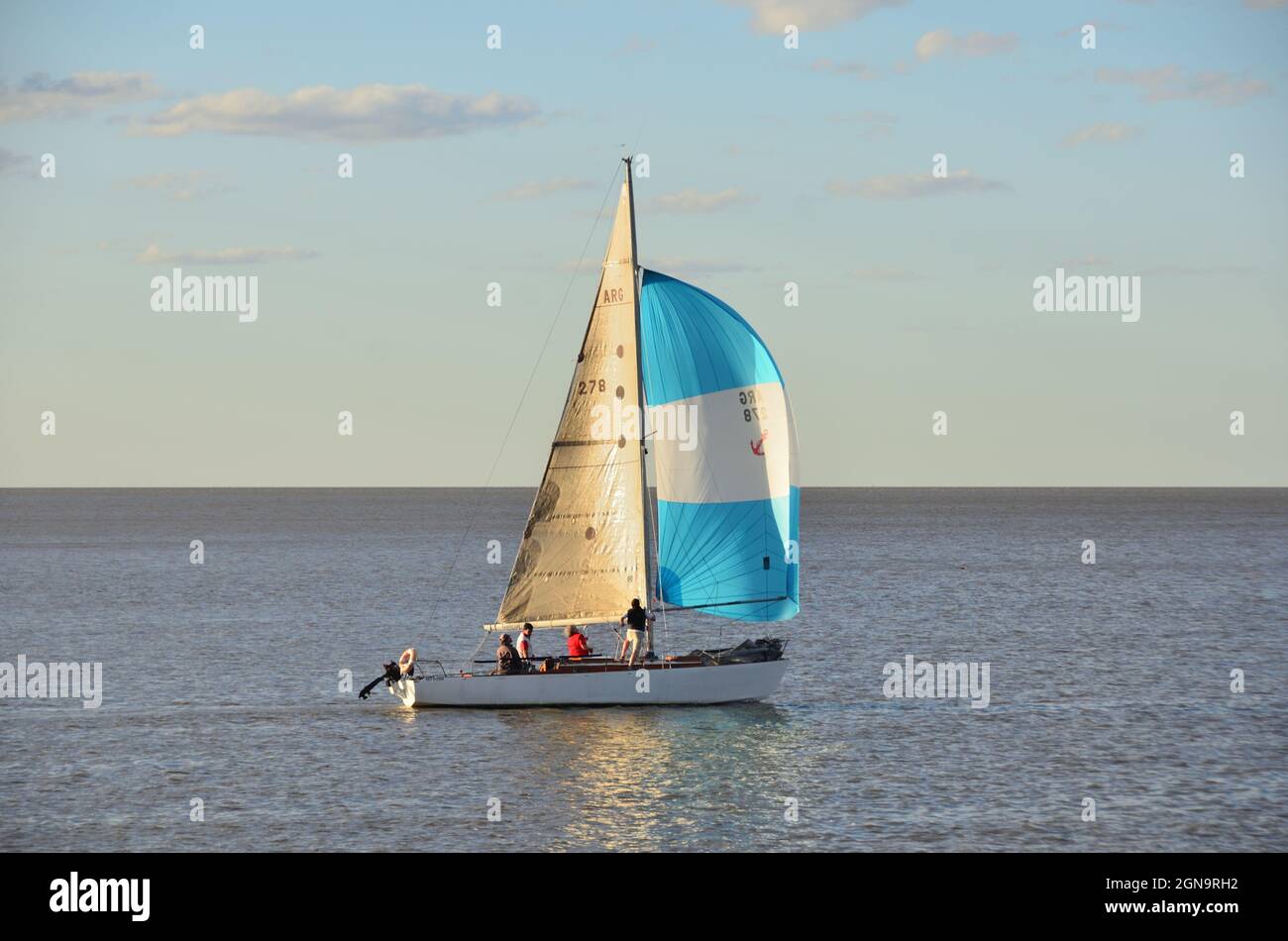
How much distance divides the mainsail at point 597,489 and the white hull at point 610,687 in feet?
6.68

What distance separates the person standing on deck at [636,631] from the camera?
→ 136ft

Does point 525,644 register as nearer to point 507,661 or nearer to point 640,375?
point 507,661

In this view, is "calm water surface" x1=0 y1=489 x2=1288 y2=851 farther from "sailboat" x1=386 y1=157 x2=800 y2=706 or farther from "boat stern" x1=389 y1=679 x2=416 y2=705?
"sailboat" x1=386 y1=157 x2=800 y2=706

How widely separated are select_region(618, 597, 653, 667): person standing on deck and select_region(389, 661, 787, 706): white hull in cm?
80

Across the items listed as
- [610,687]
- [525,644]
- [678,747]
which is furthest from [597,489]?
[678,747]

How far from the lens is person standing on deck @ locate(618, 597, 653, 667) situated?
41.4 metres

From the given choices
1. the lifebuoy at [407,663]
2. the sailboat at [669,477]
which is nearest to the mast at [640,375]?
the sailboat at [669,477]

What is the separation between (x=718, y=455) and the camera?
42906 mm

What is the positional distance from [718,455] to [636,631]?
5538mm

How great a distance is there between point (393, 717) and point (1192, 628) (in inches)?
1670

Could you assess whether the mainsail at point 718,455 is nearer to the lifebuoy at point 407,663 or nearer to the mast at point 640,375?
the mast at point 640,375

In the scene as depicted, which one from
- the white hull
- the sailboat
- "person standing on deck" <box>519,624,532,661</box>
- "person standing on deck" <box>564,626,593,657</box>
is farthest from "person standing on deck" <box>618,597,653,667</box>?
"person standing on deck" <box>519,624,532,661</box>
